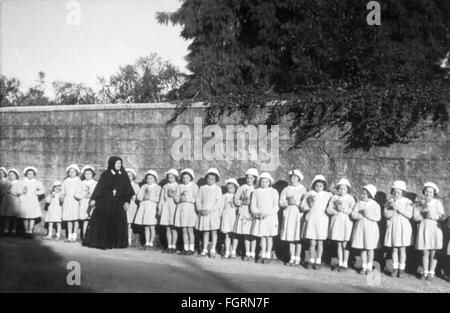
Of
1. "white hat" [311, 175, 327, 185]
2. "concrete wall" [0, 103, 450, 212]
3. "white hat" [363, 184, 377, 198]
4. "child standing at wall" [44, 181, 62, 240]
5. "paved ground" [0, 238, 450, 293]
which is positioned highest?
"concrete wall" [0, 103, 450, 212]

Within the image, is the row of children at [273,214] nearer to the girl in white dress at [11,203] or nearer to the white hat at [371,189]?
the white hat at [371,189]

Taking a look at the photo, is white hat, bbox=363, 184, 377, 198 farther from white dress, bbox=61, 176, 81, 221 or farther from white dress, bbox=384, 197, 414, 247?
white dress, bbox=61, 176, 81, 221

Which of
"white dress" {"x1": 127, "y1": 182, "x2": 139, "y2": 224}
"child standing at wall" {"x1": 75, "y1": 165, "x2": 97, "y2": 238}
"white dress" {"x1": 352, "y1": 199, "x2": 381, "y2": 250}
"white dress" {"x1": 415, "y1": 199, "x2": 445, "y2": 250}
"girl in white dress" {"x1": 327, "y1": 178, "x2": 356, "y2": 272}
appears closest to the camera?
"white dress" {"x1": 415, "y1": 199, "x2": 445, "y2": 250}

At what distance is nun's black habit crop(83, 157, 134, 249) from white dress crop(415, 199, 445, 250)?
200 inches

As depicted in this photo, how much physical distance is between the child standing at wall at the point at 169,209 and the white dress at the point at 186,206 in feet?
0.42

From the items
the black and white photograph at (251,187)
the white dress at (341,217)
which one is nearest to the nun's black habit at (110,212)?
the black and white photograph at (251,187)

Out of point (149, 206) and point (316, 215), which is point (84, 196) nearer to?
point (149, 206)

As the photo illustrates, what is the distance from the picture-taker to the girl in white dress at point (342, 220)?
7.27m

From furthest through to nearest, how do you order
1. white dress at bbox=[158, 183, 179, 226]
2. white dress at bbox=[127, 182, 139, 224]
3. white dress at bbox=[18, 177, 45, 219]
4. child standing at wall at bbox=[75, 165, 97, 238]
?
white dress at bbox=[18, 177, 45, 219] < child standing at wall at bbox=[75, 165, 97, 238] < white dress at bbox=[127, 182, 139, 224] < white dress at bbox=[158, 183, 179, 226]

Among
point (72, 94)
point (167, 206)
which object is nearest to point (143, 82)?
point (72, 94)

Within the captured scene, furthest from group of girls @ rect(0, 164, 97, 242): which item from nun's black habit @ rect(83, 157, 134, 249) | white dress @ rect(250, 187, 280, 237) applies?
white dress @ rect(250, 187, 280, 237)

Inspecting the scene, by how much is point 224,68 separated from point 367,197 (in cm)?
700

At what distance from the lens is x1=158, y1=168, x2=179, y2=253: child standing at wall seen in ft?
27.9
